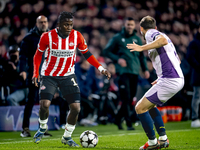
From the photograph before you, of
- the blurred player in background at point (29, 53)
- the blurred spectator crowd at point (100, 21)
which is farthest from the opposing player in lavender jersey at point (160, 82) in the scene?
the blurred spectator crowd at point (100, 21)

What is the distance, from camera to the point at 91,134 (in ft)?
15.5

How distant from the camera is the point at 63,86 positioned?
A: 193 inches

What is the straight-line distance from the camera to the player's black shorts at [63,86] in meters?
4.79

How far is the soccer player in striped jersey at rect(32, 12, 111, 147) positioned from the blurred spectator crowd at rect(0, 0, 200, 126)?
11.9ft

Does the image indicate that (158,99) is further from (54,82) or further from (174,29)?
(174,29)

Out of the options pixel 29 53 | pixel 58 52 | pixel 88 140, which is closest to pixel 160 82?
pixel 88 140

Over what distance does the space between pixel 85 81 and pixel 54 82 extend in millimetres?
4917

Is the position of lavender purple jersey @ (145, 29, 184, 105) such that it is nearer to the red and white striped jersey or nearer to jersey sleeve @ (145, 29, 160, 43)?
jersey sleeve @ (145, 29, 160, 43)

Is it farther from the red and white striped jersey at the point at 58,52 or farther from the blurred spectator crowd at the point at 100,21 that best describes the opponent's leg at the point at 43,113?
the blurred spectator crowd at the point at 100,21

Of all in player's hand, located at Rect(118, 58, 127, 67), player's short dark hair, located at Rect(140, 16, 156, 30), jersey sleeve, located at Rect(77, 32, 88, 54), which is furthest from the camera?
player's hand, located at Rect(118, 58, 127, 67)

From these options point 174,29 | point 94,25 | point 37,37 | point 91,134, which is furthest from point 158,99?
point 174,29

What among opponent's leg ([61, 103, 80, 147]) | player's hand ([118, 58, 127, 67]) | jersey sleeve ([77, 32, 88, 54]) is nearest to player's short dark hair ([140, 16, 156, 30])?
jersey sleeve ([77, 32, 88, 54])

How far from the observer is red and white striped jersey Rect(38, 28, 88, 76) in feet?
15.9

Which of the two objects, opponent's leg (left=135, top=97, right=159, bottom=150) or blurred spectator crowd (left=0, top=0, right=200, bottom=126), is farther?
blurred spectator crowd (left=0, top=0, right=200, bottom=126)
